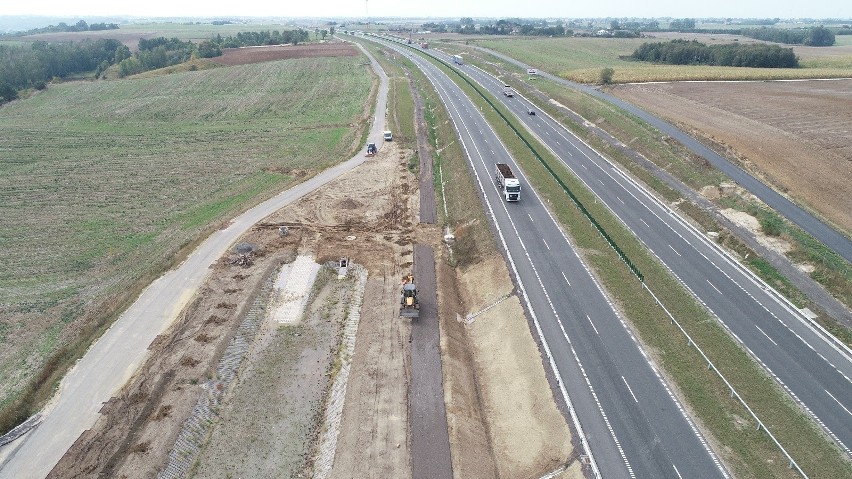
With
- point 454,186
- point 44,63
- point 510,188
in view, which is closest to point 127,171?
point 454,186

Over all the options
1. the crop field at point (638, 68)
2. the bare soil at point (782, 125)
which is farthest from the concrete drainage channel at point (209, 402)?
the crop field at point (638, 68)

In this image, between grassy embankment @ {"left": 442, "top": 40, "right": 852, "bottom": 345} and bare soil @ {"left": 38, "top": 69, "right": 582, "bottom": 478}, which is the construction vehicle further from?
grassy embankment @ {"left": 442, "top": 40, "right": 852, "bottom": 345}

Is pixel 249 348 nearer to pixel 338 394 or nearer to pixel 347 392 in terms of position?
pixel 338 394

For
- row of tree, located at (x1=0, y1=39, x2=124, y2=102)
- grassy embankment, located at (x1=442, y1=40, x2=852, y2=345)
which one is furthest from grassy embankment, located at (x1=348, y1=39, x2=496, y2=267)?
row of tree, located at (x1=0, y1=39, x2=124, y2=102)

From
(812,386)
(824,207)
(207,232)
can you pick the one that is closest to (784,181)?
(824,207)

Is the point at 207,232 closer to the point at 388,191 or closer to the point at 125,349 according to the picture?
the point at 125,349

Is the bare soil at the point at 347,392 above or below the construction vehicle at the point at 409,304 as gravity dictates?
below

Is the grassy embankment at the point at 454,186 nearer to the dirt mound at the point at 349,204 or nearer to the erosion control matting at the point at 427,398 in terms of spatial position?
the erosion control matting at the point at 427,398
